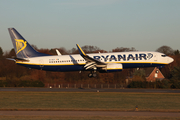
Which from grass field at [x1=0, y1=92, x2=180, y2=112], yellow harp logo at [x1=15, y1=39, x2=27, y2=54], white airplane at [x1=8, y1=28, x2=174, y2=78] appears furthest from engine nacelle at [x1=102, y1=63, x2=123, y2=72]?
yellow harp logo at [x1=15, y1=39, x2=27, y2=54]

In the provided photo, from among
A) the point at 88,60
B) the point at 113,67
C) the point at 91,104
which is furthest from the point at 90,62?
the point at 91,104

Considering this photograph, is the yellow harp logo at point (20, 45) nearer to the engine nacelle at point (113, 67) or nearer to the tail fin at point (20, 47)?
the tail fin at point (20, 47)

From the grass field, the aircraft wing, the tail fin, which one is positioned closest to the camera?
the grass field

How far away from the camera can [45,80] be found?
73812mm

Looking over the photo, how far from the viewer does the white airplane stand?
1831 inches

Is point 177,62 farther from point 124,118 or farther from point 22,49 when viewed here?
point 124,118

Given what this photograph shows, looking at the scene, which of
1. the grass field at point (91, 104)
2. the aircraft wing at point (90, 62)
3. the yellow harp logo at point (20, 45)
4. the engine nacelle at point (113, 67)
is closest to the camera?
the grass field at point (91, 104)

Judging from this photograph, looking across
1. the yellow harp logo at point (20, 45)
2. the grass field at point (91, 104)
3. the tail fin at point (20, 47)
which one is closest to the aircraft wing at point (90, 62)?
the tail fin at point (20, 47)

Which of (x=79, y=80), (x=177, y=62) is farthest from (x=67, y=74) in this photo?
(x=177, y=62)

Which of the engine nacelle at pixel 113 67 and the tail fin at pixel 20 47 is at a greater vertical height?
the tail fin at pixel 20 47

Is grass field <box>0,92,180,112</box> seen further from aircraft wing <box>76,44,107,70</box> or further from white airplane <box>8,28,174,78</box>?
white airplane <box>8,28,174,78</box>

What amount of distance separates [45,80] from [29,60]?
85.0 ft

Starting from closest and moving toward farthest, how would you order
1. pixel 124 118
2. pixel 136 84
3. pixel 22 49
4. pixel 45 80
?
pixel 124 118 → pixel 22 49 → pixel 136 84 → pixel 45 80

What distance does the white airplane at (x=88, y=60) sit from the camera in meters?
46.5
